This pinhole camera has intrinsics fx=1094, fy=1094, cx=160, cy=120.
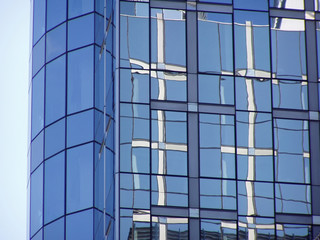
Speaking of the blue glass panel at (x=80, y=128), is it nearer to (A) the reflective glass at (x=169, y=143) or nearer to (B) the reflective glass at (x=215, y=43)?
(A) the reflective glass at (x=169, y=143)

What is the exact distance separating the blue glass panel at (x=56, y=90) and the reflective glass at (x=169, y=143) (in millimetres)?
6302

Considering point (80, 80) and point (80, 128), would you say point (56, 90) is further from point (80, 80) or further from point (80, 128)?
point (80, 128)

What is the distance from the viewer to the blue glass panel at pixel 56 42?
56.1 meters

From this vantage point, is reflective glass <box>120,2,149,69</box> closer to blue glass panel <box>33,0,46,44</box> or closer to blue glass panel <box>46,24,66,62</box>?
blue glass panel <box>46,24,66,62</box>

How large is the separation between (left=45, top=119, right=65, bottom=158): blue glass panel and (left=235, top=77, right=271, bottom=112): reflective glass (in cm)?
891

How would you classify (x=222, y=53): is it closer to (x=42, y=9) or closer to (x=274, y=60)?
(x=274, y=60)

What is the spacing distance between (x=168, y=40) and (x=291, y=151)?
310 inches

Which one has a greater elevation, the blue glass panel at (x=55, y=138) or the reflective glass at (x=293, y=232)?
the blue glass panel at (x=55, y=138)

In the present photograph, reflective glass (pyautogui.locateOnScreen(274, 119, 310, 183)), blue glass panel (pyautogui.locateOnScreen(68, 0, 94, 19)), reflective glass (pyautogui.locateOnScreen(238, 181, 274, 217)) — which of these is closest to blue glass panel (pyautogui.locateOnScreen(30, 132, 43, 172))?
blue glass panel (pyautogui.locateOnScreen(68, 0, 94, 19))

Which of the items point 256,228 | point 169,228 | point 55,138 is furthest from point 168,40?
point 256,228

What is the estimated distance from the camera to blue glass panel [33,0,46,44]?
192ft

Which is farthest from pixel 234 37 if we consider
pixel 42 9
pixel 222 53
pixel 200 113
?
pixel 42 9

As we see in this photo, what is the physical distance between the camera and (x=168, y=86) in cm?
5134

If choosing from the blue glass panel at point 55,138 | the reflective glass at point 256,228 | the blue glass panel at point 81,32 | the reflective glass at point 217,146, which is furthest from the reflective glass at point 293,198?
the blue glass panel at point 81,32
